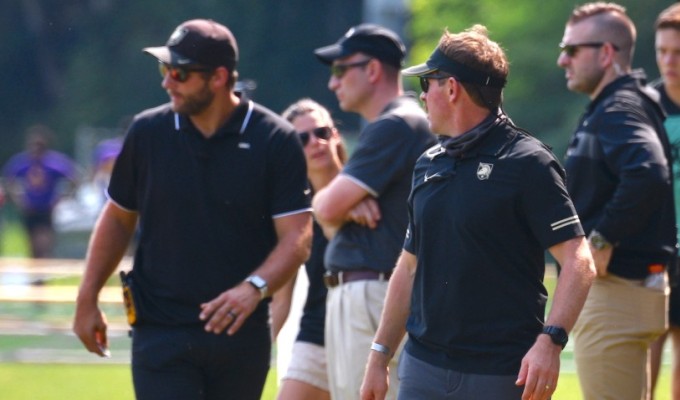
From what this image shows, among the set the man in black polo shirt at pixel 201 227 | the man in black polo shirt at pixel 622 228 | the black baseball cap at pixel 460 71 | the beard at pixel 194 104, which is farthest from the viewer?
the man in black polo shirt at pixel 622 228

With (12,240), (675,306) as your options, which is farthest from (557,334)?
(12,240)

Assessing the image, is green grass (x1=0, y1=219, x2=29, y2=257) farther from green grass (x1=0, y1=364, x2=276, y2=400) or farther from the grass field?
green grass (x1=0, y1=364, x2=276, y2=400)

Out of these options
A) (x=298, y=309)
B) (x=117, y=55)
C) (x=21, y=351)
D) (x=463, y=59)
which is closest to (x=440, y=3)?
(x=117, y=55)

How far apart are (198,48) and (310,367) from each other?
1.75 m

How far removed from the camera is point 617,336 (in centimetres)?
634

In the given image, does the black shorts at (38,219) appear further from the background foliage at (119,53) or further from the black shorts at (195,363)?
the background foliage at (119,53)

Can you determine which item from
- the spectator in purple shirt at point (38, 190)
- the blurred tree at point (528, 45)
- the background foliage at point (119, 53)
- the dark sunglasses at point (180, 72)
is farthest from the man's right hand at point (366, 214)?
the background foliage at point (119, 53)

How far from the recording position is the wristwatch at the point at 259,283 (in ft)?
18.9

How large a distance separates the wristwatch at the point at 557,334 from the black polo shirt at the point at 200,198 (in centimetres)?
174

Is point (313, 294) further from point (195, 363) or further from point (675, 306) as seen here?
point (675, 306)

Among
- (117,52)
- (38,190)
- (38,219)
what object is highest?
(38,190)

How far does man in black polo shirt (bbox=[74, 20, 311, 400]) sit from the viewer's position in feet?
19.1

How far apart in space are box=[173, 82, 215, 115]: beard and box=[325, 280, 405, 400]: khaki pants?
109 centimetres

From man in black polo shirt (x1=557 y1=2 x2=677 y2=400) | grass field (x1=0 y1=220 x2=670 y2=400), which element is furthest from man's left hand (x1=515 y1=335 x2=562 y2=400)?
grass field (x1=0 y1=220 x2=670 y2=400)
